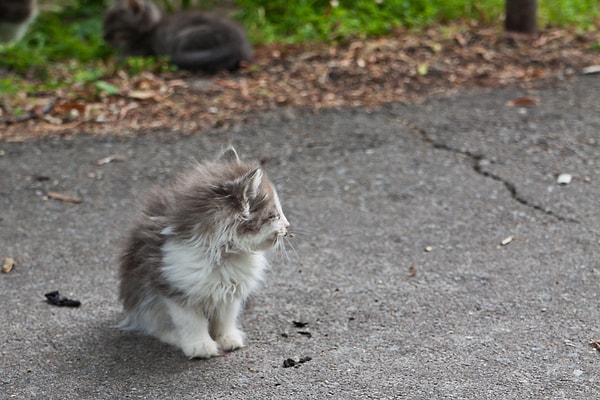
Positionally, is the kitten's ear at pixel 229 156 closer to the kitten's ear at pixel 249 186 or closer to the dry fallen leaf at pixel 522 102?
the kitten's ear at pixel 249 186

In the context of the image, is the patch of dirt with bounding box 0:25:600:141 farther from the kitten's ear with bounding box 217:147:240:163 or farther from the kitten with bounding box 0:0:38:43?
the kitten's ear with bounding box 217:147:240:163

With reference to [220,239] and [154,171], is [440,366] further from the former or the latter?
[154,171]

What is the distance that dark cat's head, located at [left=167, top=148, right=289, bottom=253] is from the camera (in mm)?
3902

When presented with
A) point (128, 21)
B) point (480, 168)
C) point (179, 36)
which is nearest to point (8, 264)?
point (480, 168)

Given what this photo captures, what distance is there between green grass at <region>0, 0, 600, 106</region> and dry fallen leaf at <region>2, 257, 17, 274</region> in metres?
3.22

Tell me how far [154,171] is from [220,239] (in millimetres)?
2573

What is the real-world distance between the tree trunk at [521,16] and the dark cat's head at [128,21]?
3.61 meters

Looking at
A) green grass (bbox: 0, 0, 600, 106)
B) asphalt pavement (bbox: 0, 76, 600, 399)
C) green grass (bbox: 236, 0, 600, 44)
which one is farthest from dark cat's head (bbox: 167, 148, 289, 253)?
green grass (bbox: 236, 0, 600, 44)

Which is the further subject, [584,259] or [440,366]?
[584,259]

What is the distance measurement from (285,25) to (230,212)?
19.4 ft

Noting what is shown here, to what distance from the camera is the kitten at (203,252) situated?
3920 mm

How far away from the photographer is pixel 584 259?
195 inches

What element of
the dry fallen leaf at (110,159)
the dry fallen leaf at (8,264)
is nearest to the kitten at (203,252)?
the dry fallen leaf at (8,264)

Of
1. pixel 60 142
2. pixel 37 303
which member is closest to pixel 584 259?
pixel 37 303
